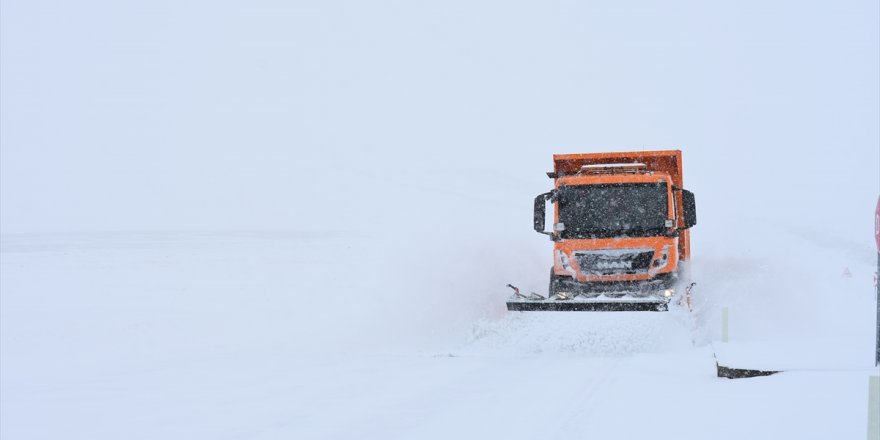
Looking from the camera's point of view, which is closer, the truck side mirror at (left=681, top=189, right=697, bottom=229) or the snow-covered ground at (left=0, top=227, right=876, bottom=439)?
the snow-covered ground at (left=0, top=227, right=876, bottom=439)

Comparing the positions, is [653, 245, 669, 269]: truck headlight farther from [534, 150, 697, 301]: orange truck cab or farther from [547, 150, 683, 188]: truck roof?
[547, 150, 683, 188]: truck roof

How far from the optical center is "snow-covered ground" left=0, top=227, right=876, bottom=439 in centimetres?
661

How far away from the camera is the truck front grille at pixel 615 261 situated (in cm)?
1281

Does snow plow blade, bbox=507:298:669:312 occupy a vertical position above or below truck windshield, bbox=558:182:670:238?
below

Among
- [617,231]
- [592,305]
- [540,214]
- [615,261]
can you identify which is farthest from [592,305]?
[617,231]

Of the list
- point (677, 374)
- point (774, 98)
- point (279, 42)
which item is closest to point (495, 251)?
point (677, 374)

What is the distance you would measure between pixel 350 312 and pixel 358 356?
16.7 ft

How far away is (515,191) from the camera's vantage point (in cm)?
5831

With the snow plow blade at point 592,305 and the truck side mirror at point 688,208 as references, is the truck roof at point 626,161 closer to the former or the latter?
the truck side mirror at point 688,208

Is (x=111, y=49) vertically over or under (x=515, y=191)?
over

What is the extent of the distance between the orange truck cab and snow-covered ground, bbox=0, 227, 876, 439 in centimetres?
110

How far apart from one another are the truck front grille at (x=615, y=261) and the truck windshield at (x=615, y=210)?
322mm

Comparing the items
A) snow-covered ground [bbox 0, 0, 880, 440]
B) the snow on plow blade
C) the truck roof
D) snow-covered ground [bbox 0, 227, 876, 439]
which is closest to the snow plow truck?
the truck roof

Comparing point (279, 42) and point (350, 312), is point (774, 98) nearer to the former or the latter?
point (279, 42)
